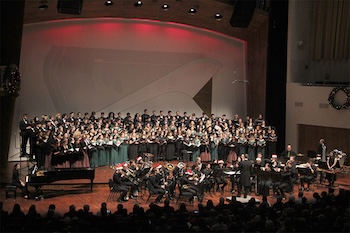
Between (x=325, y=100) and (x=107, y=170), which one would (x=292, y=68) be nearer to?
(x=325, y=100)

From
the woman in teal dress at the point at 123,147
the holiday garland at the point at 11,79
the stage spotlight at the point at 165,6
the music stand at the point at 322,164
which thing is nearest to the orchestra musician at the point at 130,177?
the woman in teal dress at the point at 123,147

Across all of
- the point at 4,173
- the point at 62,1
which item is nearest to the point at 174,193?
the point at 4,173

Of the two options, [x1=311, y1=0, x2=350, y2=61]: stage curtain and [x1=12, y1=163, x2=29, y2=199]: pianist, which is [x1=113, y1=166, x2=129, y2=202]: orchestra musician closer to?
[x1=12, y1=163, x2=29, y2=199]: pianist

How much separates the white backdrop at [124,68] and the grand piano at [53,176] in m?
6.76

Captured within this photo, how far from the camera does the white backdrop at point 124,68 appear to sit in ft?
74.1

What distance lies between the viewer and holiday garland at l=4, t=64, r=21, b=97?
18172mm

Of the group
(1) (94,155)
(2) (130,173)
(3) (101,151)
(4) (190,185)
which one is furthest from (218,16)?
(2) (130,173)

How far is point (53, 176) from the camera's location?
15.5 meters

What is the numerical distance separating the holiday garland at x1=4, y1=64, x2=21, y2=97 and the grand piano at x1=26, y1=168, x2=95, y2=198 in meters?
3.65

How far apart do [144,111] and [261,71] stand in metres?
5.88

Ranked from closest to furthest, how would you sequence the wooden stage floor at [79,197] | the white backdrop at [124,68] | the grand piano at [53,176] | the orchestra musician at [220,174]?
the wooden stage floor at [79,197], the grand piano at [53,176], the orchestra musician at [220,174], the white backdrop at [124,68]

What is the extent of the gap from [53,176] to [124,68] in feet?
31.2

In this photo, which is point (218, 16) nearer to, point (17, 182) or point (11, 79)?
point (11, 79)

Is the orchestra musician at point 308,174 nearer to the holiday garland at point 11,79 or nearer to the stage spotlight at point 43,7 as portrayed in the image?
the holiday garland at point 11,79
